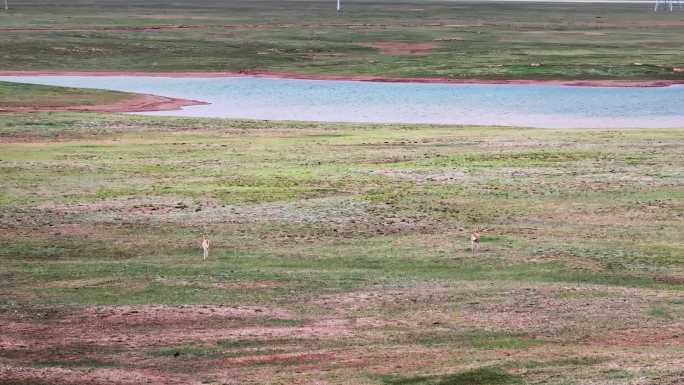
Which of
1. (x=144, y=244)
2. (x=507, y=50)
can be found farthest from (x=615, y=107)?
(x=144, y=244)

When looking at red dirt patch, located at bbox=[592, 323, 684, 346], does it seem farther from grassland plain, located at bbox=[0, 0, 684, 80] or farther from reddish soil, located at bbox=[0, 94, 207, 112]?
grassland plain, located at bbox=[0, 0, 684, 80]

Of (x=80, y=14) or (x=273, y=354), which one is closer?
(x=273, y=354)

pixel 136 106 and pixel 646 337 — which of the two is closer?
pixel 646 337

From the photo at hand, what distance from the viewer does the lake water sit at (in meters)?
53.5

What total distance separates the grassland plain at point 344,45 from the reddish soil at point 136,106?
17126 millimetres

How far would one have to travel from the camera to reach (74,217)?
92.2 feet

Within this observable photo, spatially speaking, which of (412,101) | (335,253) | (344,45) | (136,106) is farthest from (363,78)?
(335,253)

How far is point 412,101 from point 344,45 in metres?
33.1

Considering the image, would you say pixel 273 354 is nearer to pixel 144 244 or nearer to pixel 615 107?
pixel 144 244

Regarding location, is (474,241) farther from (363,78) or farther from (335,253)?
(363,78)

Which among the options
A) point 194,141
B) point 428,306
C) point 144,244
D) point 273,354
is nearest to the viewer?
point 273,354

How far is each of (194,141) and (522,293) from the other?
73.5 feet

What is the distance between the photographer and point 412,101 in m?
60.4

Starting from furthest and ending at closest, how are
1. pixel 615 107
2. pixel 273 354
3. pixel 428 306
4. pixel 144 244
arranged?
pixel 615 107, pixel 144 244, pixel 428 306, pixel 273 354
